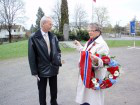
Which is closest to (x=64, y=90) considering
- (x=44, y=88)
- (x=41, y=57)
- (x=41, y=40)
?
(x=44, y=88)

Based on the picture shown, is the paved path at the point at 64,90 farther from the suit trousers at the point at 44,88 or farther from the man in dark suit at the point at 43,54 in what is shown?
the man in dark suit at the point at 43,54

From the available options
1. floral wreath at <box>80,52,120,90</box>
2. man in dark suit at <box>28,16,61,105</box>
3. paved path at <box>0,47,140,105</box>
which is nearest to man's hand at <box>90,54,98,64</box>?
floral wreath at <box>80,52,120,90</box>

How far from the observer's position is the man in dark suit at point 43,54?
2889mm

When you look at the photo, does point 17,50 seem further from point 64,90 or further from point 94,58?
point 94,58

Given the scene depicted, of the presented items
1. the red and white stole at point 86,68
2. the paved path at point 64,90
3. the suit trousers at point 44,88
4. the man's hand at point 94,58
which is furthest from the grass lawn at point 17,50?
the man's hand at point 94,58

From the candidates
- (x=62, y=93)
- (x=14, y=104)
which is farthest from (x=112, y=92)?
(x=14, y=104)

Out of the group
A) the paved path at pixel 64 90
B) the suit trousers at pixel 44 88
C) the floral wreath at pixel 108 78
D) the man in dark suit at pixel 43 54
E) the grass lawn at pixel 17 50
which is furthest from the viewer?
the grass lawn at pixel 17 50

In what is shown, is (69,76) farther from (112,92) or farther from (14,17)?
(14,17)

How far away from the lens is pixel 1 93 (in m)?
4.40

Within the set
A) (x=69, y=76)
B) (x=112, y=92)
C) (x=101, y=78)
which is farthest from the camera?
(x=69, y=76)

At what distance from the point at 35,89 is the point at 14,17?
45.8 meters

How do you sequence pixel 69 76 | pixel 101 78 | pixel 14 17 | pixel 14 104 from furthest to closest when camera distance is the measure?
pixel 14 17, pixel 69 76, pixel 14 104, pixel 101 78

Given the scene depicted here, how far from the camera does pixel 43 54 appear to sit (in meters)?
2.95

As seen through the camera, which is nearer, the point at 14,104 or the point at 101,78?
the point at 101,78
